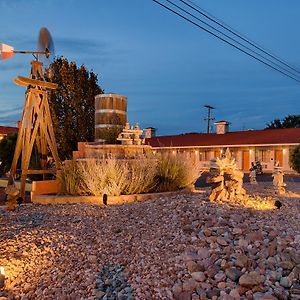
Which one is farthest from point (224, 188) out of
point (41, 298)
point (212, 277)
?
point (41, 298)

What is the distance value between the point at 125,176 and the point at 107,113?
3.67 metres

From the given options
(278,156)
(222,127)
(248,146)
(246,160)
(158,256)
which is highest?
(222,127)

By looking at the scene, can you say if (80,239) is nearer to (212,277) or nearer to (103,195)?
(212,277)

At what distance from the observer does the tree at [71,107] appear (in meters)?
15.4

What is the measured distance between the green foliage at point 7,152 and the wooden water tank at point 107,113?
8730 millimetres

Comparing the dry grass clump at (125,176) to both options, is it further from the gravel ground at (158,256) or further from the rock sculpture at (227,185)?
the gravel ground at (158,256)

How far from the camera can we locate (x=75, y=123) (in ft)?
51.3

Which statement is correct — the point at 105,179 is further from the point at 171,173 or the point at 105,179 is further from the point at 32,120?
the point at 32,120

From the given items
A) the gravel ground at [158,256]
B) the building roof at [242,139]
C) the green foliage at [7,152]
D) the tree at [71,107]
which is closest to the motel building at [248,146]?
the building roof at [242,139]

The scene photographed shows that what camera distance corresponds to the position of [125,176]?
9039 mm

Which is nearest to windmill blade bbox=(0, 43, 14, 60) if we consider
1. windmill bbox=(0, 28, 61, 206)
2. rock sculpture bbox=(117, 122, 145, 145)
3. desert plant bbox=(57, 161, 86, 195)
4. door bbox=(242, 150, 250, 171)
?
desert plant bbox=(57, 161, 86, 195)

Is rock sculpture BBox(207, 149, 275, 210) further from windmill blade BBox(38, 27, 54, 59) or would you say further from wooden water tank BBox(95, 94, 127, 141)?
windmill blade BBox(38, 27, 54, 59)

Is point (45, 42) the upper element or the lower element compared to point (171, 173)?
upper

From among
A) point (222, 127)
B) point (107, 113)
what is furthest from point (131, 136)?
point (222, 127)
